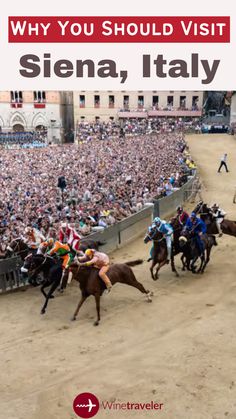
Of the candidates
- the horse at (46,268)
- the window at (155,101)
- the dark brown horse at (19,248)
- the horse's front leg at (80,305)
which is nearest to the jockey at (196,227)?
the dark brown horse at (19,248)

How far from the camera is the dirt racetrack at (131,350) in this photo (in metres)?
6.70

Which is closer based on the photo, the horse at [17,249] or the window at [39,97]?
the horse at [17,249]

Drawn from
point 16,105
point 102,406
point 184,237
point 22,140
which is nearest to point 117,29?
point 184,237

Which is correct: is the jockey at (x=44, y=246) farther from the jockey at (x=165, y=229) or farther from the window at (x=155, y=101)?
the window at (x=155, y=101)

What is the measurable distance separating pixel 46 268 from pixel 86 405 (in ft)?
14.4

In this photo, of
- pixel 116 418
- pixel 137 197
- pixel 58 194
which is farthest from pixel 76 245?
pixel 58 194

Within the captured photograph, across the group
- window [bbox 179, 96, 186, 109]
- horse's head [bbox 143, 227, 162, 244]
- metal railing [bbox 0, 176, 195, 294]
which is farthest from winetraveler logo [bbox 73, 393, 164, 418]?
window [bbox 179, 96, 186, 109]

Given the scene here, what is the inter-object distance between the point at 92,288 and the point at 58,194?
35.8ft

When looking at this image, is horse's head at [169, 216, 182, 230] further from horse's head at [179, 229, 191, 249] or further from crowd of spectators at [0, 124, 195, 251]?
crowd of spectators at [0, 124, 195, 251]

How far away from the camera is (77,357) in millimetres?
8234

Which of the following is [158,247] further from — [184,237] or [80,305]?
[80,305]

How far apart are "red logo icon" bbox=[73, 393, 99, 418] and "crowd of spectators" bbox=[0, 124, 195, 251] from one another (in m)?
5.73

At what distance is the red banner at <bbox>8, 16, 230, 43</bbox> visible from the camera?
777 centimetres

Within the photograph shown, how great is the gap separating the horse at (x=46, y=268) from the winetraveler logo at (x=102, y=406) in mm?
3809
